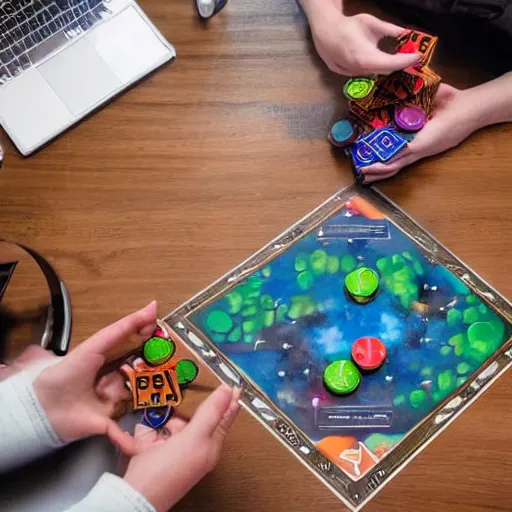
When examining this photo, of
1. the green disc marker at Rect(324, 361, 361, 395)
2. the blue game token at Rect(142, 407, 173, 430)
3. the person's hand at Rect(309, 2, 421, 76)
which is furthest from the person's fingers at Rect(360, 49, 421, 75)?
the blue game token at Rect(142, 407, 173, 430)

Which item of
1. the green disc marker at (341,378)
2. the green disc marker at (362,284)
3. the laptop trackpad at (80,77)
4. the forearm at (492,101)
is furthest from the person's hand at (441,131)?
the laptop trackpad at (80,77)

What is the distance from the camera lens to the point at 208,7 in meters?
0.92

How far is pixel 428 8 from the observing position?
878mm

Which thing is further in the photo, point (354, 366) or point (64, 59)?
point (64, 59)

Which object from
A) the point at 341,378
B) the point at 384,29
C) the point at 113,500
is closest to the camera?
the point at 113,500

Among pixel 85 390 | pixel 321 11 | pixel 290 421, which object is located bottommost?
pixel 290 421

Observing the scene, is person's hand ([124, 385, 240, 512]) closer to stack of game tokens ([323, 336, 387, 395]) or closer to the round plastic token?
stack of game tokens ([323, 336, 387, 395])

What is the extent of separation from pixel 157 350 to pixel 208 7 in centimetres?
44

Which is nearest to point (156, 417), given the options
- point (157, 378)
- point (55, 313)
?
point (157, 378)

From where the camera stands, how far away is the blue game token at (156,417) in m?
0.72

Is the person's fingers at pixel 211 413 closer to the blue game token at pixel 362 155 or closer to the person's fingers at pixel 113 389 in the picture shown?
the person's fingers at pixel 113 389

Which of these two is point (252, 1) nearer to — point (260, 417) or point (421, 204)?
point (421, 204)

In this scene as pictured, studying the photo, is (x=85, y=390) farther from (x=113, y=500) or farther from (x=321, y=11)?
(x=321, y=11)

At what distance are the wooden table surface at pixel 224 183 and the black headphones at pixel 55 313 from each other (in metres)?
0.01
